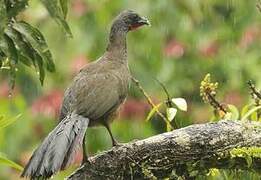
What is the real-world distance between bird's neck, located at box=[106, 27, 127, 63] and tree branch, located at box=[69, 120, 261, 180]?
1184 mm

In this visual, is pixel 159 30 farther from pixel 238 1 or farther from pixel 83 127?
pixel 83 127

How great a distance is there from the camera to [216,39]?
7.64 meters

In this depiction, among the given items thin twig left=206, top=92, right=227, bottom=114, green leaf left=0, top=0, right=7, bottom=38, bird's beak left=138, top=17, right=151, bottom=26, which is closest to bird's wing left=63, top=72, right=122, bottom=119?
thin twig left=206, top=92, right=227, bottom=114

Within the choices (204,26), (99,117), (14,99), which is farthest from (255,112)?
(204,26)

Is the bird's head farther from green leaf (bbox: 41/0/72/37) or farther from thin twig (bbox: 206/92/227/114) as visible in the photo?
green leaf (bbox: 41/0/72/37)

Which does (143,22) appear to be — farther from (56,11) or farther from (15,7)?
(15,7)

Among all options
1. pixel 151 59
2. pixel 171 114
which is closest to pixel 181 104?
pixel 171 114

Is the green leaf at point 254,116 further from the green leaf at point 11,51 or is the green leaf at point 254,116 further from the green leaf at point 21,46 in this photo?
the green leaf at point 11,51

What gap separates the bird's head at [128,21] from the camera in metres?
5.09

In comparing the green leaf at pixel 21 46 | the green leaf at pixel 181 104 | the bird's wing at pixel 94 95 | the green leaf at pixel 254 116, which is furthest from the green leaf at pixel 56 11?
the green leaf at pixel 254 116

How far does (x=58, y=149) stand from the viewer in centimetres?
380

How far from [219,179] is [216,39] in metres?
3.72

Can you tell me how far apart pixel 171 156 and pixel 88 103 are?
0.71 m

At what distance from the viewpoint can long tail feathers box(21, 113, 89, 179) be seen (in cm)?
358
